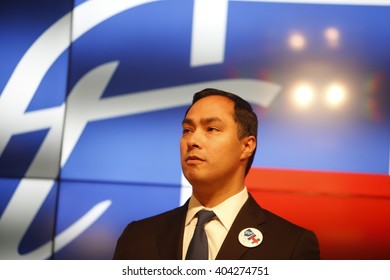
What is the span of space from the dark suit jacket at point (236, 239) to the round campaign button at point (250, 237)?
0.5 inches

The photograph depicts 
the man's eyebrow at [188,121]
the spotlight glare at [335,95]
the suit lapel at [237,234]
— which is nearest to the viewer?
the suit lapel at [237,234]

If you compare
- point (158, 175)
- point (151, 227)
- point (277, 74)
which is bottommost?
point (151, 227)

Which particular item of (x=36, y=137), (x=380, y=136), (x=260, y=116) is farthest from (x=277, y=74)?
(x=36, y=137)

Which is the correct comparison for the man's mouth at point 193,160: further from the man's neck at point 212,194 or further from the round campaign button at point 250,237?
the round campaign button at point 250,237

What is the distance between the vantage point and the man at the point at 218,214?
1890 mm

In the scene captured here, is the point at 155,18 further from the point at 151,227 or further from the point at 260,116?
the point at 151,227

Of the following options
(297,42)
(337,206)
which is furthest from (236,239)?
(297,42)

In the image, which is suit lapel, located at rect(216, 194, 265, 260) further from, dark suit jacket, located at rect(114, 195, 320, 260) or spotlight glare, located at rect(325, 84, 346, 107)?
spotlight glare, located at rect(325, 84, 346, 107)

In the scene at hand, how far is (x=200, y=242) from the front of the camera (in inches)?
74.4

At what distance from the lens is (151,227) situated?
2.01 m

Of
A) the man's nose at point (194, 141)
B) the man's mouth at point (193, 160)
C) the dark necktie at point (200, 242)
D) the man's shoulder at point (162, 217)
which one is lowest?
the dark necktie at point (200, 242)

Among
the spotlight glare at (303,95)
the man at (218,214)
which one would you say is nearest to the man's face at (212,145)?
the man at (218,214)

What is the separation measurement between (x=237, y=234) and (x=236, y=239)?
0.06ft
